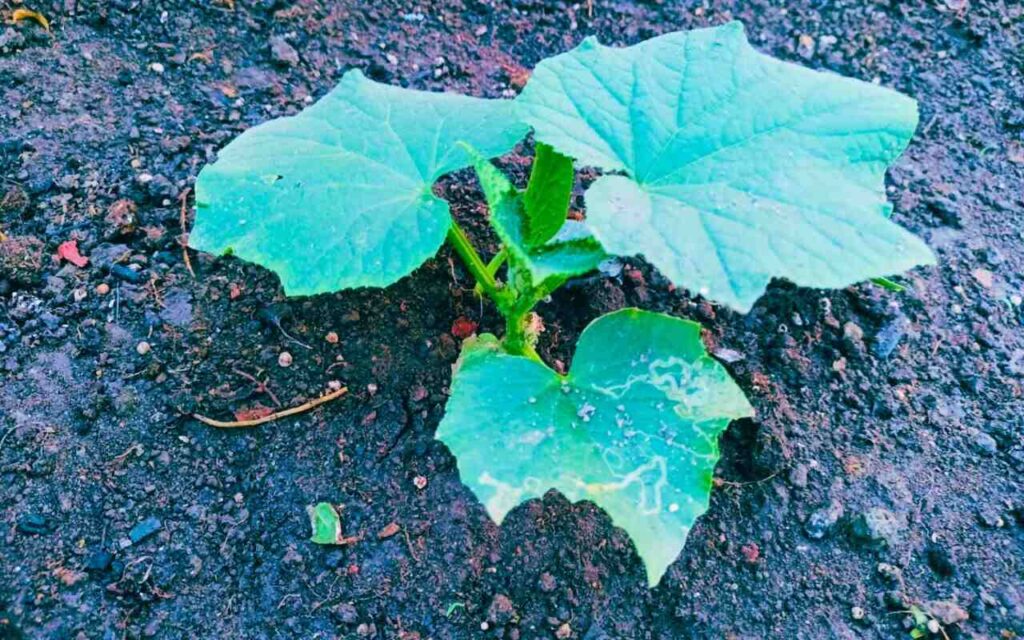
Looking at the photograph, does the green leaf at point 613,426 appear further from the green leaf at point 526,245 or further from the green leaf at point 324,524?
the green leaf at point 324,524

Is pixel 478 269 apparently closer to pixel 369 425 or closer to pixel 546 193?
pixel 546 193

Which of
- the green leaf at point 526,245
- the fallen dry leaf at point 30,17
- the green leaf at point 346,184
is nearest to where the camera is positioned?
the green leaf at point 526,245

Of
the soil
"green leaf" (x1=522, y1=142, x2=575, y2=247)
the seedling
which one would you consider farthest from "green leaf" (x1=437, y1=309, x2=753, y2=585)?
the soil

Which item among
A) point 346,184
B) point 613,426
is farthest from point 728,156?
point 346,184

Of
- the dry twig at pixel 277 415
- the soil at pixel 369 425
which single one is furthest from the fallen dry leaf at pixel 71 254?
the dry twig at pixel 277 415

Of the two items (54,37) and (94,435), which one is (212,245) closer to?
(94,435)

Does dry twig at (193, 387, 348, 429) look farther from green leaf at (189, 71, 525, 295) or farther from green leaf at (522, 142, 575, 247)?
green leaf at (522, 142, 575, 247)
